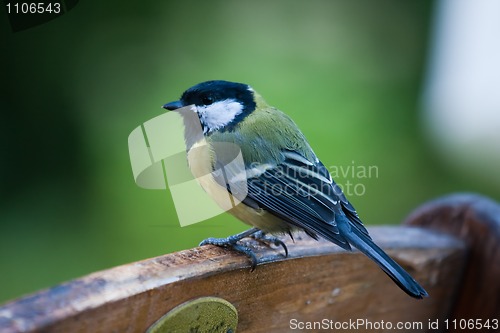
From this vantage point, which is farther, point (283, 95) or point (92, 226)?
point (283, 95)

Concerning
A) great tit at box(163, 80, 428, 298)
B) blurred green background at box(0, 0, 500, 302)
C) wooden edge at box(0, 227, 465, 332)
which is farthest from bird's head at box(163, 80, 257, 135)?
blurred green background at box(0, 0, 500, 302)

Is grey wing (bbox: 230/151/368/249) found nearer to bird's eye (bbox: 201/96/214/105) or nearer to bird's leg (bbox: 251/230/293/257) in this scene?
bird's leg (bbox: 251/230/293/257)

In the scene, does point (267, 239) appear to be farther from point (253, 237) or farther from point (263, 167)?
point (263, 167)

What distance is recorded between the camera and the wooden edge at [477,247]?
1.42 metres

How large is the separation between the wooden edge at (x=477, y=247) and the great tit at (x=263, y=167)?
0.24 m

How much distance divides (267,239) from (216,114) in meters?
0.46

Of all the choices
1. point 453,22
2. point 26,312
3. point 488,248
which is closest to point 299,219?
point 488,248

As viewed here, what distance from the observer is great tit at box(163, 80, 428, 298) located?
1.53 metres

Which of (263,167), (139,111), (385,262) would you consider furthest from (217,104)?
(139,111)

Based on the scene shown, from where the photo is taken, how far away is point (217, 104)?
5.77ft

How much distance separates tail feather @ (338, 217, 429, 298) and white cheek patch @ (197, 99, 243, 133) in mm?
495

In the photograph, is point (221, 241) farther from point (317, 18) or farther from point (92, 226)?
point (317, 18)

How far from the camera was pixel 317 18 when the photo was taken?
3312 mm

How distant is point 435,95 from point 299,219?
7.73ft
